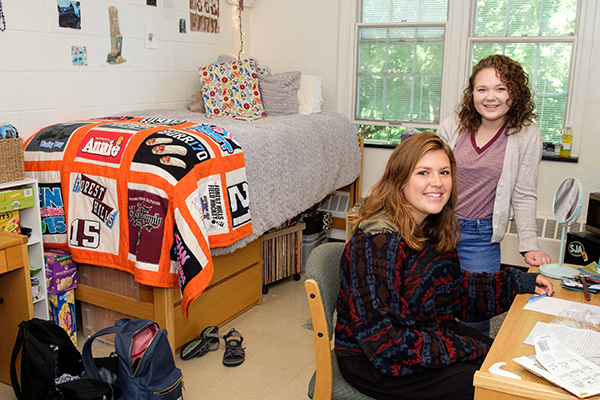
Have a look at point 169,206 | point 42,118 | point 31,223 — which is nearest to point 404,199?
point 169,206

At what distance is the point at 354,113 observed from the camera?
13.7 ft

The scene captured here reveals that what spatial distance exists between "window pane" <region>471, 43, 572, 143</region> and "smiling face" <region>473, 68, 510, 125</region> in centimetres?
198

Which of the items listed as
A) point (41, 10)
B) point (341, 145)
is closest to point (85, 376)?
point (41, 10)

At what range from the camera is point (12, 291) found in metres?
2.14

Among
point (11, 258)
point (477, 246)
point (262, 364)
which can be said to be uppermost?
point (477, 246)

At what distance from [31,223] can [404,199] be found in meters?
1.62

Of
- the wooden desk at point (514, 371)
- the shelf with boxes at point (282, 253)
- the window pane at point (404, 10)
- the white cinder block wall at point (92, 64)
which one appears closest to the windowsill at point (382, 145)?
the window pane at point (404, 10)

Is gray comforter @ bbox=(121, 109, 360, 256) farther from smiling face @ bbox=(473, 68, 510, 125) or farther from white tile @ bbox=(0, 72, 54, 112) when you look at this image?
smiling face @ bbox=(473, 68, 510, 125)

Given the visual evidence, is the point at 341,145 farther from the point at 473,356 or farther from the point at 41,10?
the point at 473,356

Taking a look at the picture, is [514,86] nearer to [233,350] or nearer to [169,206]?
[169,206]

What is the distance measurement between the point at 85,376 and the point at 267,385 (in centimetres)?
71

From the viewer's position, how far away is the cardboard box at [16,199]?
7.13 ft

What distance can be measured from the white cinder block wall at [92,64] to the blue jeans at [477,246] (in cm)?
206

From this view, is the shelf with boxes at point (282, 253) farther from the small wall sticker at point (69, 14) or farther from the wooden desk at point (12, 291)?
the small wall sticker at point (69, 14)
